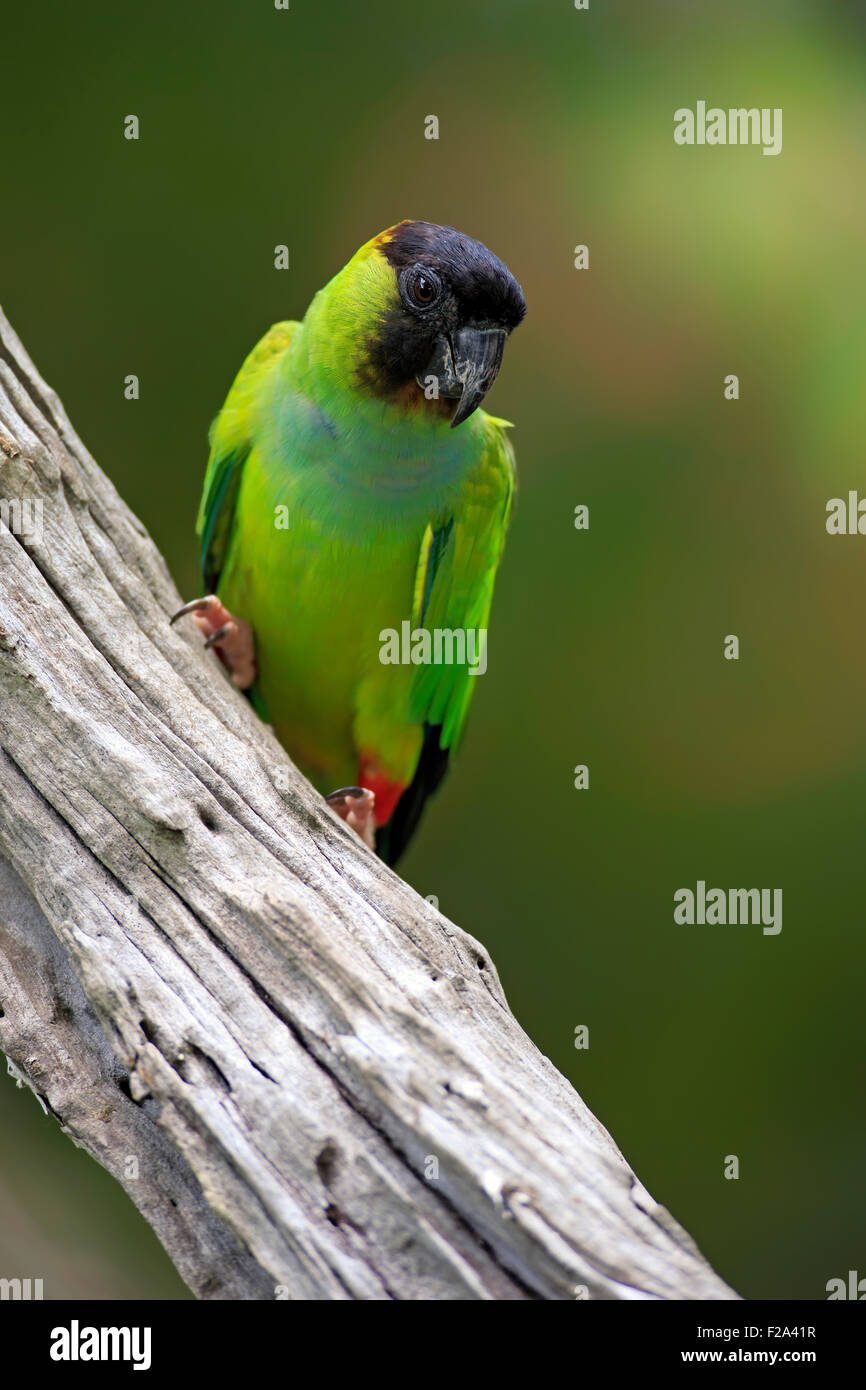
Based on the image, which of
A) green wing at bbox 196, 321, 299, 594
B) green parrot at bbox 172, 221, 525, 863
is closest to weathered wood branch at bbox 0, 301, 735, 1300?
green parrot at bbox 172, 221, 525, 863

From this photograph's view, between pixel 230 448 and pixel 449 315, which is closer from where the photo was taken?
pixel 449 315

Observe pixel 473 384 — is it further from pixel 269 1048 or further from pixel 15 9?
pixel 15 9

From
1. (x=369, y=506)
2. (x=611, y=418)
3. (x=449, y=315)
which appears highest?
(x=611, y=418)

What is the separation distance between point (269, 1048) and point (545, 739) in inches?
160

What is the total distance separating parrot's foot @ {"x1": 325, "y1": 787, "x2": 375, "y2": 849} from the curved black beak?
1184 mm

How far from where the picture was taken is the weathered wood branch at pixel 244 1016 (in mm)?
1686

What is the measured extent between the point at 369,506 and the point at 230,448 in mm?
594

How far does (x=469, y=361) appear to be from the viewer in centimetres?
294

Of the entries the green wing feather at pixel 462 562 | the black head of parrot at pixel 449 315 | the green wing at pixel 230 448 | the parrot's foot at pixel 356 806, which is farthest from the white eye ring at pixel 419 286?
the parrot's foot at pixel 356 806

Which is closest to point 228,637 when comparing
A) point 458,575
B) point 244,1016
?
point 458,575

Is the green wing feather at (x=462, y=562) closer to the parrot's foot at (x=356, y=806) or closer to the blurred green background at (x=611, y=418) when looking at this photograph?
the parrot's foot at (x=356, y=806)

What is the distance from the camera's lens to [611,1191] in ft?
5.70

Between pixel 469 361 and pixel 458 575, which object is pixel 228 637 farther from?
pixel 469 361
